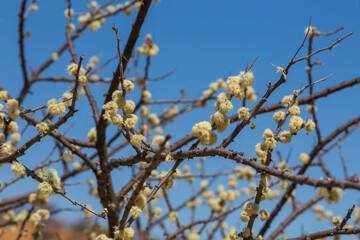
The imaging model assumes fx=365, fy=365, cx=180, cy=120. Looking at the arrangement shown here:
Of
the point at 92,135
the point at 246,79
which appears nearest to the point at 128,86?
the point at 246,79

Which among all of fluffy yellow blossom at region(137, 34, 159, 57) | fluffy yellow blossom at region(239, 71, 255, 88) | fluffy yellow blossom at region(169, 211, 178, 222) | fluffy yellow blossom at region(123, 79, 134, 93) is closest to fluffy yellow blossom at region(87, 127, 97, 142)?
fluffy yellow blossom at region(137, 34, 159, 57)

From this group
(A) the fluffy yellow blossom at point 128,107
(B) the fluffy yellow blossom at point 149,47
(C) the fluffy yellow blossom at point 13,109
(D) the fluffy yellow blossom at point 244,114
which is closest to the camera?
(D) the fluffy yellow blossom at point 244,114

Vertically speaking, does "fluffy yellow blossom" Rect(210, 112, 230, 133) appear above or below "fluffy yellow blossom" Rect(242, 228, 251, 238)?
above

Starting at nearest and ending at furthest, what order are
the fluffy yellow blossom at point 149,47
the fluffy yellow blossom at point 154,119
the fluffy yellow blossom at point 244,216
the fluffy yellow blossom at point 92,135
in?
1. the fluffy yellow blossom at point 244,216
2. the fluffy yellow blossom at point 92,135
3. the fluffy yellow blossom at point 149,47
4. the fluffy yellow blossom at point 154,119

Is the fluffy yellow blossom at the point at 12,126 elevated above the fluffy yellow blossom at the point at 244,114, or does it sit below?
above

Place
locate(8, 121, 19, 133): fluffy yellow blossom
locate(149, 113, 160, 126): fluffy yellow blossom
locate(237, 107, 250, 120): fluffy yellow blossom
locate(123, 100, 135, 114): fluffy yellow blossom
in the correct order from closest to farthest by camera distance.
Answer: locate(237, 107, 250, 120): fluffy yellow blossom, locate(123, 100, 135, 114): fluffy yellow blossom, locate(8, 121, 19, 133): fluffy yellow blossom, locate(149, 113, 160, 126): fluffy yellow blossom

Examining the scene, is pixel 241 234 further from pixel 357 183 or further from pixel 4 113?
pixel 4 113

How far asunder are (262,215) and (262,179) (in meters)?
0.33

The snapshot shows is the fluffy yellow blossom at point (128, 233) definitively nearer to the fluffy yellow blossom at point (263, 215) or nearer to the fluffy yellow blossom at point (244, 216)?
the fluffy yellow blossom at point (244, 216)

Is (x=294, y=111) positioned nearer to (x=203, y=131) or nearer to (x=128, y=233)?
(x=203, y=131)

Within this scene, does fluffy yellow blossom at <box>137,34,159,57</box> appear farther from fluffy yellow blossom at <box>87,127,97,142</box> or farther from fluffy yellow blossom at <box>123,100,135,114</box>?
fluffy yellow blossom at <box>123,100,135,114</box>

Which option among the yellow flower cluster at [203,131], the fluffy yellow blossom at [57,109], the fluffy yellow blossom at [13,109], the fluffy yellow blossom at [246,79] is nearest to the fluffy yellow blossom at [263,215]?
the yellow flower cluster at [203,131]

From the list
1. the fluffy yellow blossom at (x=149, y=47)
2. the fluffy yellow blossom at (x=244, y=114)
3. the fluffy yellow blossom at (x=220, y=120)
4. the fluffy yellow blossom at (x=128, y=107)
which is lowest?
the fluffy yellow blossom at (x=220, y=120)

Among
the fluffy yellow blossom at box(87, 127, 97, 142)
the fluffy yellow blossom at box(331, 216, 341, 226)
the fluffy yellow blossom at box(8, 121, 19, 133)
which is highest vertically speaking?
the fluffy yellow blossom at box(87, 127, 97, 142)
